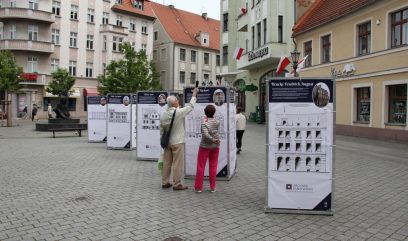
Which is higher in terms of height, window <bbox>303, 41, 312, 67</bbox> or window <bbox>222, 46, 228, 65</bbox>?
window <bbox>222, 46, 228, 65</bbox>

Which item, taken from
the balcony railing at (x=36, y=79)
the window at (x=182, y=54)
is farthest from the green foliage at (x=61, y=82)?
the window at (x=182, y=54)

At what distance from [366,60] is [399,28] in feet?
7.97

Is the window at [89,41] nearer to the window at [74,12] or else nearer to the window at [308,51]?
the window at [74,12]

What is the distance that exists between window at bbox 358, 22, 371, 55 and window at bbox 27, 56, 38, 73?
35.0 meters

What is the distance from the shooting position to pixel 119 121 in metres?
14.5

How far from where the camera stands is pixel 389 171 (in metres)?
10.2

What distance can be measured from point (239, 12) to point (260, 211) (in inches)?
1355

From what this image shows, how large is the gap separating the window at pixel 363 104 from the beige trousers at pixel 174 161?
50.5ft

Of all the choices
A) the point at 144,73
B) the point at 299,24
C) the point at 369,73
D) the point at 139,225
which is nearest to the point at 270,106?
the point at 139,225

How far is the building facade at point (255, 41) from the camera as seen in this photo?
1147 inches

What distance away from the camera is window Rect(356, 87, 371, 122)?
67.5 feet

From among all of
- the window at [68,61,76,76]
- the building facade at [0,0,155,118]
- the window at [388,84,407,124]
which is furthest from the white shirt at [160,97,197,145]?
the window at [68,61,76,76]

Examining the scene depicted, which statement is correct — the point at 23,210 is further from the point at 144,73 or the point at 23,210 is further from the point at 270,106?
the point at 144,73

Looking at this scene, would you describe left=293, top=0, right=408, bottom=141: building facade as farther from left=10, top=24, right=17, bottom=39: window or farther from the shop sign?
left=10, top=24, right=17, bottom=39: window
